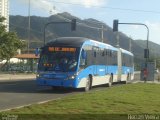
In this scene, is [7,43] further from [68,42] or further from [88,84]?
[68,42]

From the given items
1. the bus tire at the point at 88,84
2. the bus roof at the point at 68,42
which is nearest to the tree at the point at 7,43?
the bus tire at the point at 88,84

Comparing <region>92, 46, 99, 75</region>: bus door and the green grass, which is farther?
<region>92, 46, 99, 75</region>: bus door

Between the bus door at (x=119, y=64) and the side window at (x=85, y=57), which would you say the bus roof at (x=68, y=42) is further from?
the bus door at (x=119, y=64)

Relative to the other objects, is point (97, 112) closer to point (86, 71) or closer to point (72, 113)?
point (72, 113)

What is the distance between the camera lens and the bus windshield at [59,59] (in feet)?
85.3

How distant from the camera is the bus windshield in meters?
26.0

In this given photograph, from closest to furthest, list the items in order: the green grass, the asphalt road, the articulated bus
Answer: the green grass
the asphalt road
the articulated bus

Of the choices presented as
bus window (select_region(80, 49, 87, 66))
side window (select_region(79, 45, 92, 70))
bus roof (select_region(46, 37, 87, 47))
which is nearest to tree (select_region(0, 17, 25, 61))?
side window (select_region(79, 45, 92, 70))

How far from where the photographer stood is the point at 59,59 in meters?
26.1

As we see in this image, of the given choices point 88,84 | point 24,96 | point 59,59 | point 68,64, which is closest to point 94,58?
point 88,84

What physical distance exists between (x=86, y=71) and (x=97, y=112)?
518 inches

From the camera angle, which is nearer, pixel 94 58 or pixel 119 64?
pixel 94 58

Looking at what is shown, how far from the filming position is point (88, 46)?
91.7 ft

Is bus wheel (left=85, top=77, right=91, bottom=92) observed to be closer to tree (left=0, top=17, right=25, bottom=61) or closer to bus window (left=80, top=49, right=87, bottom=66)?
bus window (left=80, top=49, right=87, bottom=66)
